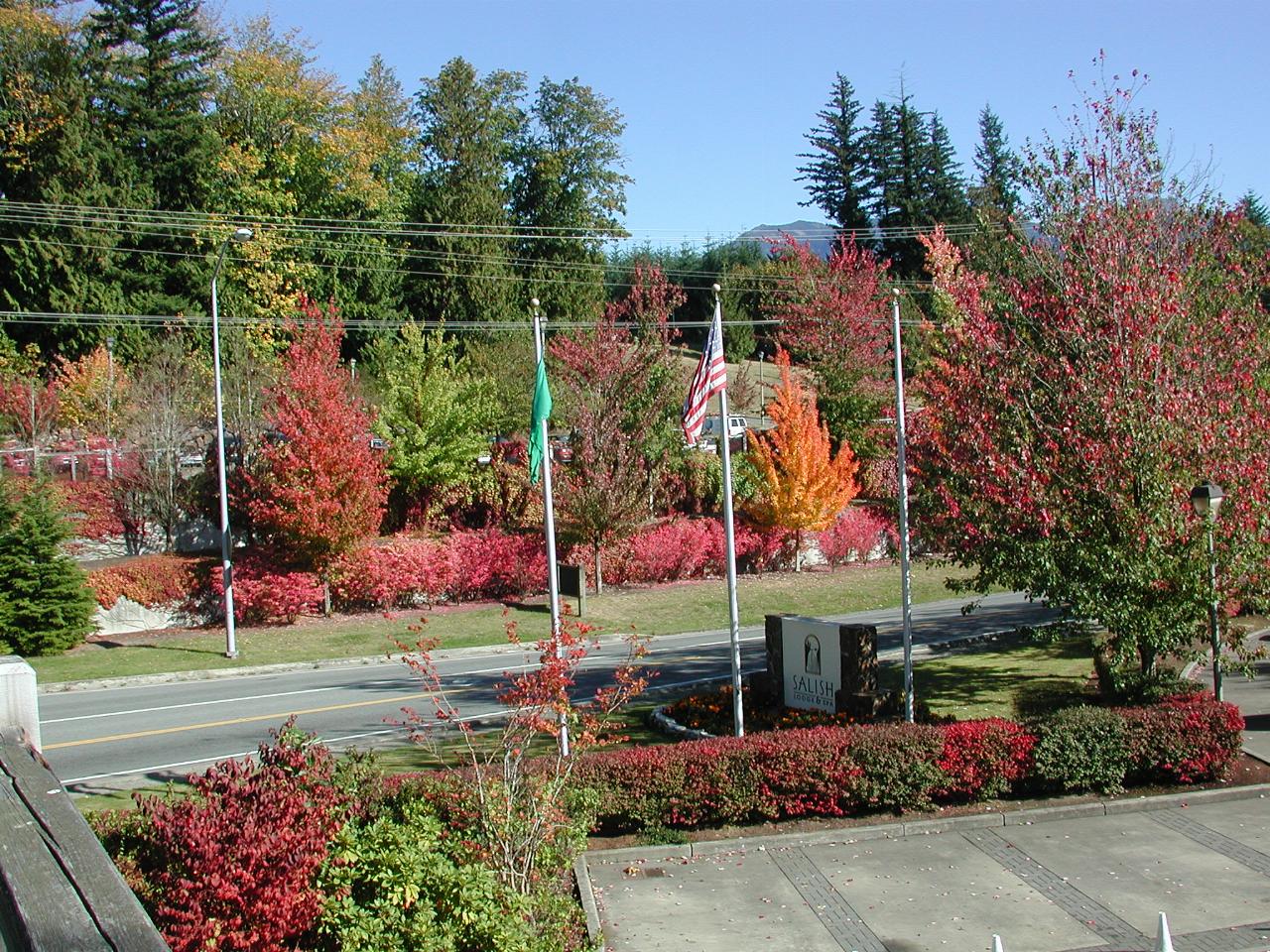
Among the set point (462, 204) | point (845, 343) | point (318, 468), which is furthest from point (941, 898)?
point (462, 204)

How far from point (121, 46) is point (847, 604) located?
4095cm

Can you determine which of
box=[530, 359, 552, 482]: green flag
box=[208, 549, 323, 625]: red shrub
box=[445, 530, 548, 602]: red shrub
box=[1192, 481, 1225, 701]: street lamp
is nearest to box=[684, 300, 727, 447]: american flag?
box=[530, 359, 552, 482]: green flag

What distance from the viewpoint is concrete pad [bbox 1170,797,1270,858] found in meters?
12.8

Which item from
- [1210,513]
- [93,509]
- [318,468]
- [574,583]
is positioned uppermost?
[318,468]

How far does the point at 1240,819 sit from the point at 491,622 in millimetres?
19946

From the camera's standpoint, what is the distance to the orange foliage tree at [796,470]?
3628 cm

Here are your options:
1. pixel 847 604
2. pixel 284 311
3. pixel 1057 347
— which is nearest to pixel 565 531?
pixel 847 604

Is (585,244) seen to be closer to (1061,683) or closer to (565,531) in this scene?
(565,531)

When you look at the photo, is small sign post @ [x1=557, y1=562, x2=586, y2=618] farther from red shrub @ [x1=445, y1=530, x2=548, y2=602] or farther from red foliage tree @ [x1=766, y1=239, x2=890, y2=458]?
red foliage tree @ [x1=766, y1=239, x2=890, y2=458]

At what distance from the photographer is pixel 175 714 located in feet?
65.7

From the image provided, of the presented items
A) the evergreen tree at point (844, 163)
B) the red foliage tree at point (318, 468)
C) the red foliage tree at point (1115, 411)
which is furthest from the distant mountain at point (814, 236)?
the red foliage tree at point (1115, 411)

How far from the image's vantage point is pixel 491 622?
30.2m

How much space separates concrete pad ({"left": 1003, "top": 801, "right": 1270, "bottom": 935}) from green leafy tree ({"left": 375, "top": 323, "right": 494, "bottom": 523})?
24.2 metres

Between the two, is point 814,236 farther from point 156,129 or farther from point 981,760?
point 981,760
